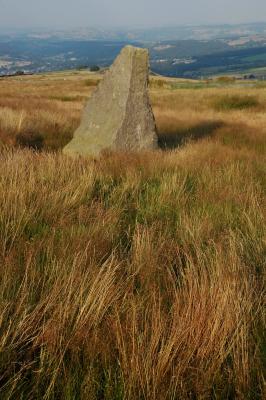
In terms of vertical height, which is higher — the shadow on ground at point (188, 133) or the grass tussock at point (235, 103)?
the shadow on ground at point (188, 133)

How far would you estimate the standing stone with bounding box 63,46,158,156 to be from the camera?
30.1 feet

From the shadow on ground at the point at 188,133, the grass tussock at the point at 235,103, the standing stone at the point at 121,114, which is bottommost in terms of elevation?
the grass tussock at the point at 235,103

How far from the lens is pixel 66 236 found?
3.12 meters

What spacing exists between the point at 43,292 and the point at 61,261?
10.0 inches

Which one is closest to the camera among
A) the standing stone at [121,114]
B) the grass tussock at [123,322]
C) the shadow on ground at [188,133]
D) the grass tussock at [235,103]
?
the grass tussock at [123,322]

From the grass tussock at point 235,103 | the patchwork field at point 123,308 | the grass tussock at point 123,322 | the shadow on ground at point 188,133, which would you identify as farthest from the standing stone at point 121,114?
the grass tussock at point 235,103

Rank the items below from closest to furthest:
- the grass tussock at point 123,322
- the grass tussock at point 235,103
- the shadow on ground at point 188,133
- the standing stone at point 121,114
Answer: the grass tussock at point 123,322, the standing stone at point 121,114, the shadow on ground at point 188,133, the grass tussock at point 235,103

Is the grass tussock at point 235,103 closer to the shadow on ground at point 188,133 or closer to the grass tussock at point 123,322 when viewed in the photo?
the shadow on ground at point 188,133

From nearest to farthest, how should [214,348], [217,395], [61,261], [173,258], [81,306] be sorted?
[217,395], [214,348], [81,306], [61,261], [173,258]

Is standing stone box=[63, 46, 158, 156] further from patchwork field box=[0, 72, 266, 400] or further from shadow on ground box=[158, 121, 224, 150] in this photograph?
patchwork field box=[0, 72, 266, 400]

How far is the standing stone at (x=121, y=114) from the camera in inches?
362

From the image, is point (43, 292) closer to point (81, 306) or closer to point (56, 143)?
point (81, 306)

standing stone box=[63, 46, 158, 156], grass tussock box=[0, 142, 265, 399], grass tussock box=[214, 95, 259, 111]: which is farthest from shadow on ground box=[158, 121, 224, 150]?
grass tussock box=[214, 95, 259, 111]

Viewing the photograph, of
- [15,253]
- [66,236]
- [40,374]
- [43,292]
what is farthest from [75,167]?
[40,374]
